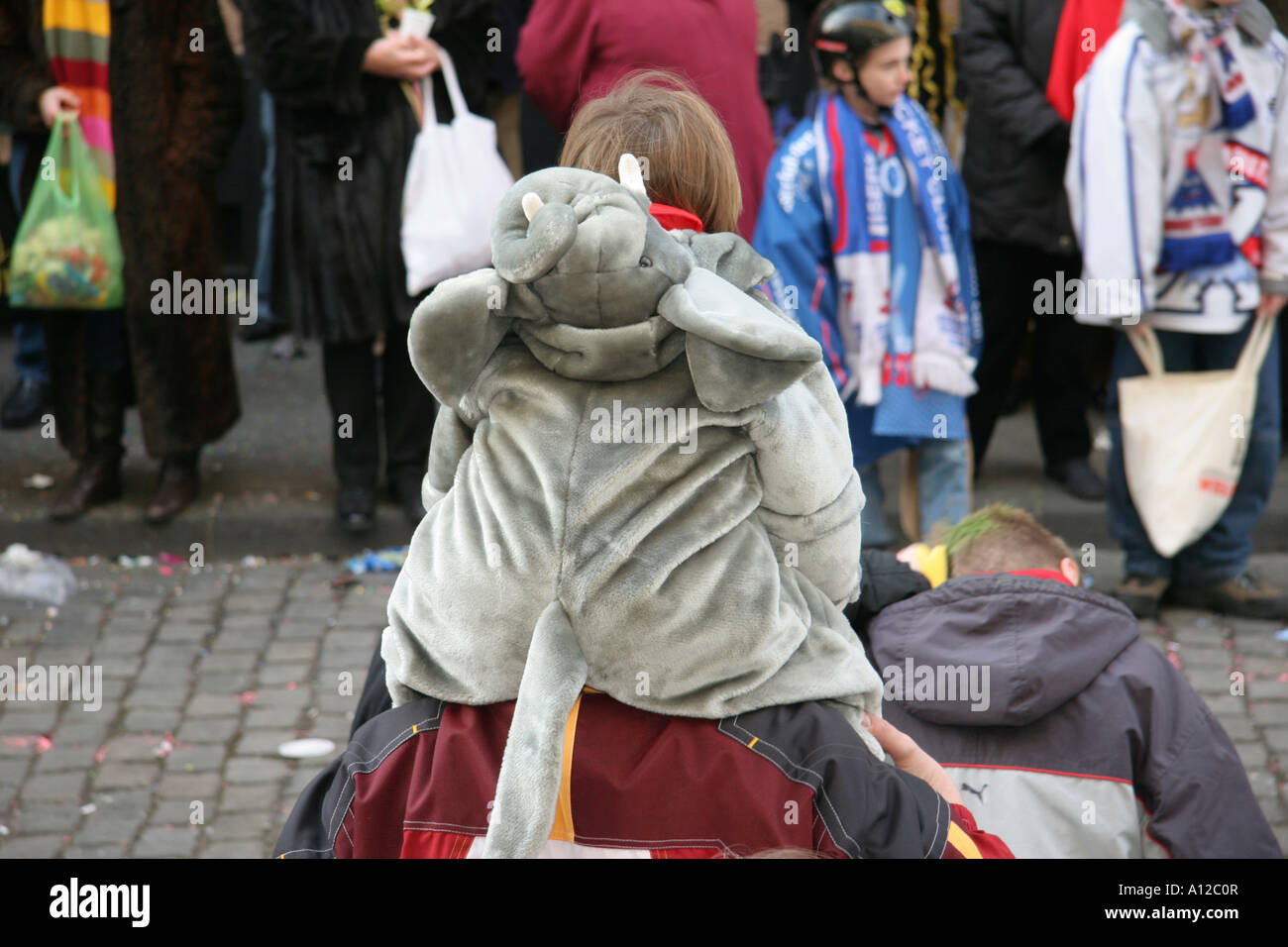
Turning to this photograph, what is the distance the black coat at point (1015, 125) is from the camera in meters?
5.78

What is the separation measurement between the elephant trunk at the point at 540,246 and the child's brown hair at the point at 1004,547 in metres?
1.36

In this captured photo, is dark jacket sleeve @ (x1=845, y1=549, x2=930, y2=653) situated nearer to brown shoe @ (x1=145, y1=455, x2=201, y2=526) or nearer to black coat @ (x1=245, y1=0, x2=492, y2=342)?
black coat @ (x1=245, y1=0, x2=492, y2=342)

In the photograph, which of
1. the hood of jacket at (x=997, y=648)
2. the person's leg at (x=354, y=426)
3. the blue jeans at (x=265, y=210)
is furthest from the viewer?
the blue jeans at (x=265, y=210)

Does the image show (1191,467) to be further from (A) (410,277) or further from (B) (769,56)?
(B) (769,56)

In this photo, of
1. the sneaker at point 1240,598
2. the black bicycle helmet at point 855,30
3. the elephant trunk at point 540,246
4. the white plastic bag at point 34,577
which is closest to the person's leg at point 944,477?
the sneaker at point 1240,598

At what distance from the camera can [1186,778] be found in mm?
2693

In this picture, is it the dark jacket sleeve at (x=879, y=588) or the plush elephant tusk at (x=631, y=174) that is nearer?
the plush elephant tusk at (x=631, y=174)

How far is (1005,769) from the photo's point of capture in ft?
8.82

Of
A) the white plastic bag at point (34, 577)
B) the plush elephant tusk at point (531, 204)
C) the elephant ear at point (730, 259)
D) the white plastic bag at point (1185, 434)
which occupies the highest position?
the plush elephant tusk at point (531, 204)

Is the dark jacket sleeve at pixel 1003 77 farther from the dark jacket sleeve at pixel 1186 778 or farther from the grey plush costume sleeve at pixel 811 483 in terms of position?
the grey plush costume sleeve at pixel 811 483

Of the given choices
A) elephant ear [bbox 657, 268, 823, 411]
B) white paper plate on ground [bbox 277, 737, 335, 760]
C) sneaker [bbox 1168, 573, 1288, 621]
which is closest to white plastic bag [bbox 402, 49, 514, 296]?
white paper plate on ground [bbox 277, 737, 335, 760]

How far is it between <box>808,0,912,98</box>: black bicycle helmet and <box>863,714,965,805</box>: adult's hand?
315cm
